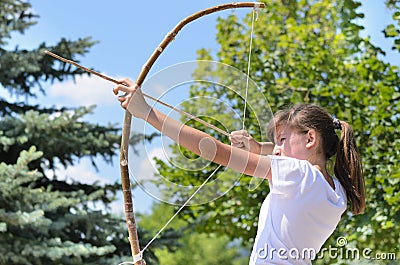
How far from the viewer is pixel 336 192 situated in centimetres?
144

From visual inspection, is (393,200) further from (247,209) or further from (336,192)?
(336,192)

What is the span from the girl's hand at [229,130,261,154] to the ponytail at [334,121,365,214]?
194mm

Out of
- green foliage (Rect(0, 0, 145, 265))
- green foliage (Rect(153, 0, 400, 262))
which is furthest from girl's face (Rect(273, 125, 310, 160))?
green foliage (Rect(0, 0, 145, 265))

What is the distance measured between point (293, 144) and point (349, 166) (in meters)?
0.16

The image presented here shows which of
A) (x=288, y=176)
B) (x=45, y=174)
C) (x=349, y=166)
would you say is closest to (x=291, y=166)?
(x=288, y=176)

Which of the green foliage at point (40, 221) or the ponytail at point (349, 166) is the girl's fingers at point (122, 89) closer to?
the ponytail at point (349, 166)

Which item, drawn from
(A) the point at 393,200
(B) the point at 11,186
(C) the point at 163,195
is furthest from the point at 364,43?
(C) the point at 163,195

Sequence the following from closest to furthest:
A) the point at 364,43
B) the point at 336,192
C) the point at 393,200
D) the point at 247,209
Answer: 1. the point at 336,192
2. the point at 393,200
3. the point at 364,43
4. the point at 247,209

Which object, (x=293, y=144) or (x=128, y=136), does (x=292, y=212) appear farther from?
(x=128, y=136)

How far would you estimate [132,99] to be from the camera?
1.27 meters

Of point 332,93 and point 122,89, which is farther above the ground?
point 332,93

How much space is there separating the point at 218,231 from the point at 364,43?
58.0 inches

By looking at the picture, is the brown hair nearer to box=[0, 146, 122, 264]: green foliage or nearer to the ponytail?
the ponytail

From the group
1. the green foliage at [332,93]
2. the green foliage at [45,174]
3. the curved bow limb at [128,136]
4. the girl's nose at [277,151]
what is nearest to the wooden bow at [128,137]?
the curved bow limb at [128,136]
